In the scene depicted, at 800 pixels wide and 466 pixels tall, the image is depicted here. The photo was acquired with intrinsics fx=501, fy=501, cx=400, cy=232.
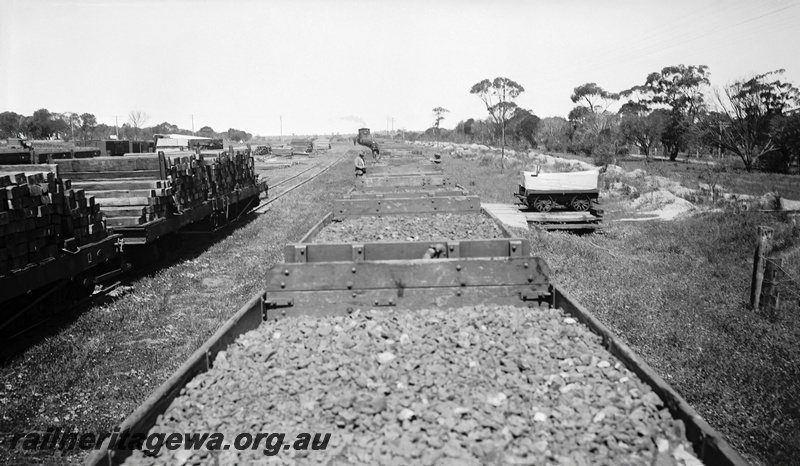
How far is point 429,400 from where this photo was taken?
118 inches

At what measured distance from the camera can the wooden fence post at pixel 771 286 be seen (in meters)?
6.43

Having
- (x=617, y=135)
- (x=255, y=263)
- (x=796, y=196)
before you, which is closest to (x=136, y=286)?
(x=255, y=263)

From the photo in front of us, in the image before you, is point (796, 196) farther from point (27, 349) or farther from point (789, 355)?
point (27, 349)

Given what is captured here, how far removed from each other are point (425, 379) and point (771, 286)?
5.70 meters

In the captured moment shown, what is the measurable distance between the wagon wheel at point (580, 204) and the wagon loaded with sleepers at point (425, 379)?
10562 millimetres

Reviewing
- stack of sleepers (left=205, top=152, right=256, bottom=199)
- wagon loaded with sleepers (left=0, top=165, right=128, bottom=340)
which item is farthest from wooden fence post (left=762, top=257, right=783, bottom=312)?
stack of sleepers (left=205, top=152, right=256, bottom=199)

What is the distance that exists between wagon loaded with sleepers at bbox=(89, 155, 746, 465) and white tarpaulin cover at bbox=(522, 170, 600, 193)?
1045cm

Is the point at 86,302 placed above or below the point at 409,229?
below

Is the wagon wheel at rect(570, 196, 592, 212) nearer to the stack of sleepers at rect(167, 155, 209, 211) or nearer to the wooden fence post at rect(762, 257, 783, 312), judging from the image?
the wooden fence post at rect(762, 257, 783, 312)

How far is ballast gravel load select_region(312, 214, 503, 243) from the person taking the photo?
7.09 meters

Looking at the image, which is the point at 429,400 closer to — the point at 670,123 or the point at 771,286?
the point at 771,286

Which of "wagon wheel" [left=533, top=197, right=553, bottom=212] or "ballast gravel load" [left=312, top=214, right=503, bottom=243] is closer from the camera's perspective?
"ballast gravel load" [left=312, top=214, right=503, bottom=243]

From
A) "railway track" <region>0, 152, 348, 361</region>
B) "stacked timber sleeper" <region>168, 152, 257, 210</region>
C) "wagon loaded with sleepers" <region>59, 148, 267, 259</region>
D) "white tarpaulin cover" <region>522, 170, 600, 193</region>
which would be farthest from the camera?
"white tarpaulin cover" <region>522, 170, 600, 193</region>

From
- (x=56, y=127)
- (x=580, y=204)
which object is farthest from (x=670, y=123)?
(x=56, y=127)
